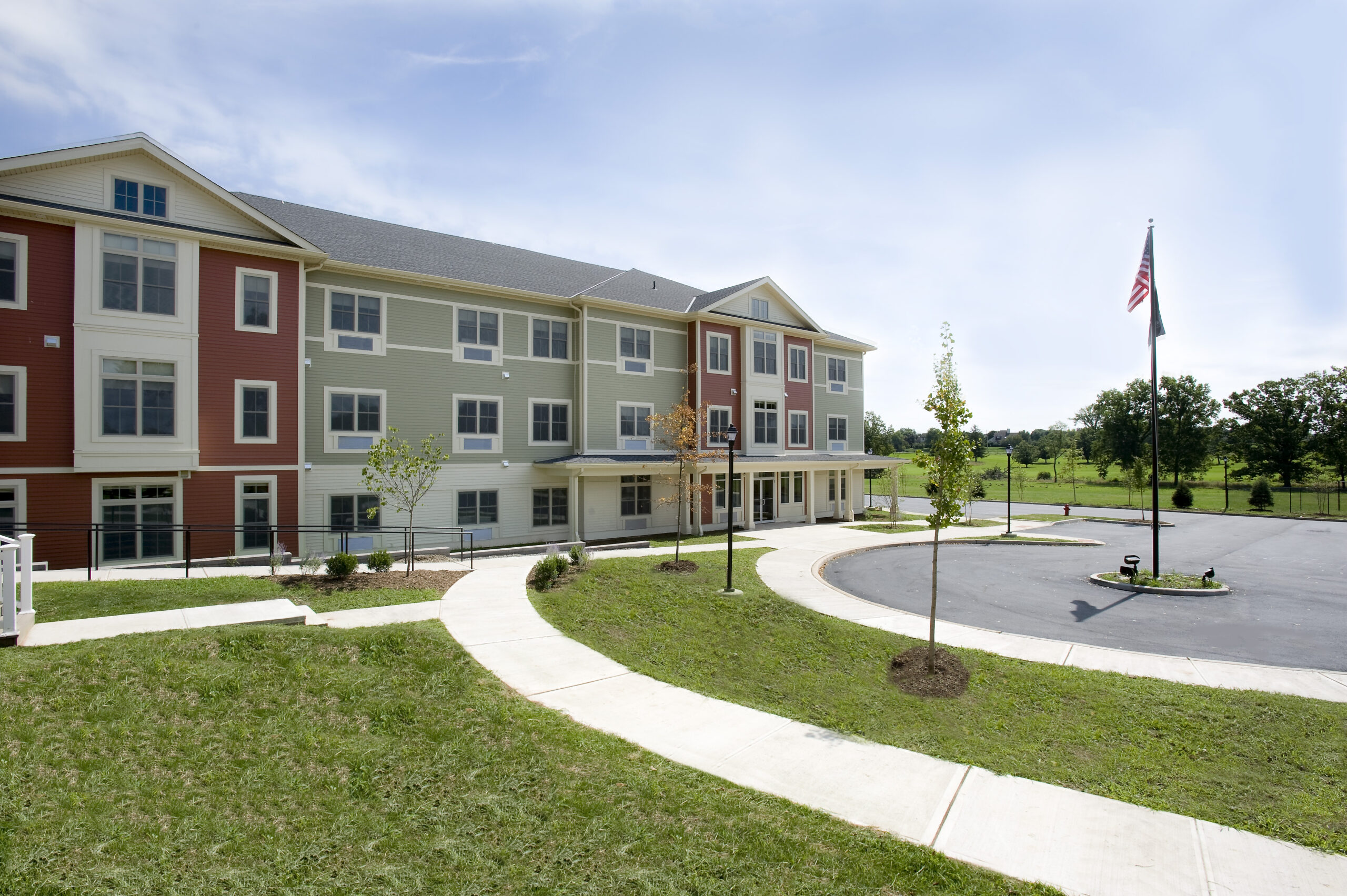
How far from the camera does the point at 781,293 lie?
99.4 feet

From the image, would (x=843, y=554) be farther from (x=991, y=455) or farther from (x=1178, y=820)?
(x=991, y=455)

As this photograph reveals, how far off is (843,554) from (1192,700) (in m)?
13.7

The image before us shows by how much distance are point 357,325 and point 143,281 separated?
5434 millimetres

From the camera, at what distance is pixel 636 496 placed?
86.4ft

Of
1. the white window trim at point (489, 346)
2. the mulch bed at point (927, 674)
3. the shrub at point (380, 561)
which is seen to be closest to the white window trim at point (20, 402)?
the shrub at point (380, 561)

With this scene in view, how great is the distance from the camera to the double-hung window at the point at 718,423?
27.3 metres

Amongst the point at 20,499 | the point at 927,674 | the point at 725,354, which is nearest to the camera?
the point at 927,674

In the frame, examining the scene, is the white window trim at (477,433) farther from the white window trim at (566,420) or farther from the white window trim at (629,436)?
the white window trim at (629,436)

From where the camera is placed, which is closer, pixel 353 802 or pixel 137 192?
pixel 353 802

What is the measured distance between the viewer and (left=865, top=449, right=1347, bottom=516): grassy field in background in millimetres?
47812

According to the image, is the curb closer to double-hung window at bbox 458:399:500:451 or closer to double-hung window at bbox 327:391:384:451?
double-hung window at bbox 458:399:500:451

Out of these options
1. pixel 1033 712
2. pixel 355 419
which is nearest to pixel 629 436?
pixel 355 419

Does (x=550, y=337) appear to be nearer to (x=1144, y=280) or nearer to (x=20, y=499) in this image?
(x=20, y=499)

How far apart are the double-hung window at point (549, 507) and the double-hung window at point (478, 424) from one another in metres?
2.61
